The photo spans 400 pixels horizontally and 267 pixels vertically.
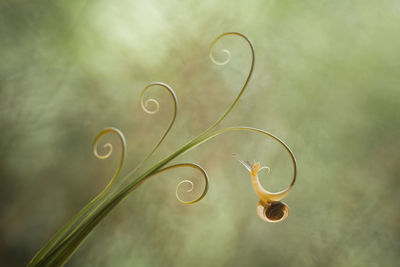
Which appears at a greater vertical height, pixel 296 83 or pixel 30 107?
pixel 296 83

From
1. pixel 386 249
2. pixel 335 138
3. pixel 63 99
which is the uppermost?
pixel 335 138

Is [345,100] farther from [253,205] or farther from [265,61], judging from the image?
[253,205]

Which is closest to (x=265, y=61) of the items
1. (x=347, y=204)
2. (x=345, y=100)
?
(x=345, y=100)

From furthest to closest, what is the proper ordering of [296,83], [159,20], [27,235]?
1. [296,83]
2. [159,20]
3. [27,235]

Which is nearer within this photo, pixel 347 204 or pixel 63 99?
pixel 63 99

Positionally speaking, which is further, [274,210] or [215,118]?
[215,118]

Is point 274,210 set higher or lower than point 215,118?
lower

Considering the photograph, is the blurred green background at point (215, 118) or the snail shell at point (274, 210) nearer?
the snail shell at point (274, 210)

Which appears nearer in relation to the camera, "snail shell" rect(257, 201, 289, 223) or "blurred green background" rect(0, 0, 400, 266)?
"snail shell" rect(257, 201, 289, 223)
